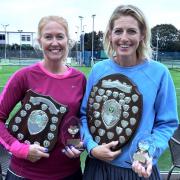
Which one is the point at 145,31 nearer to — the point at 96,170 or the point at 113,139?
the point at 113,139

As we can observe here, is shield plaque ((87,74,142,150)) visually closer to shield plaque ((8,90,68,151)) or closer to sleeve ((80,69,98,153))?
sleeve ((80,69,98,153))

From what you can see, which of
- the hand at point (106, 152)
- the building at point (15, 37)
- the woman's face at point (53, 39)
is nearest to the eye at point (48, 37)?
the woman's face at point (53, 39)

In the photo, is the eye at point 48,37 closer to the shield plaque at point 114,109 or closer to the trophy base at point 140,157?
the shield plaque at point 114,109

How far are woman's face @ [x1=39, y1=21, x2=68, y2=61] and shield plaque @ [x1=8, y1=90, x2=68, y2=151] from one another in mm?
285

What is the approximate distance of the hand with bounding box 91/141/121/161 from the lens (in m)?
2.52

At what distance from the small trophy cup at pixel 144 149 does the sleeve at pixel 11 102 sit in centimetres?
73

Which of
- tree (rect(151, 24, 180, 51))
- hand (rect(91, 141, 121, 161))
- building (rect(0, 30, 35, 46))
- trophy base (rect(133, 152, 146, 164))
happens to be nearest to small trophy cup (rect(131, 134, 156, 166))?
trophy base (rect(133, 152, 146, 164))

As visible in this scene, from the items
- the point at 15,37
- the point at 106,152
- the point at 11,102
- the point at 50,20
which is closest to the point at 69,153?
the point at 106,152

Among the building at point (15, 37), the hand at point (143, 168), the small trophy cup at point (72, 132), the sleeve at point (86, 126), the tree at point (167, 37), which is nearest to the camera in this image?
the hand at point (143, 168)

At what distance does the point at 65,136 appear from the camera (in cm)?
277

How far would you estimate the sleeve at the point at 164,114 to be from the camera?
2.57 metres

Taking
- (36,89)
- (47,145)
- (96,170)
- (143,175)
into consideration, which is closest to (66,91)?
(36,89)

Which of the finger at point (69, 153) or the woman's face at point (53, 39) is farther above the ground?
the woman's face at point (53, 39)

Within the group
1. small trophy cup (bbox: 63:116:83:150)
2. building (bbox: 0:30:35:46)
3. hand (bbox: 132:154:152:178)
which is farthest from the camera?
building (bbox: 0:30:35:46)
